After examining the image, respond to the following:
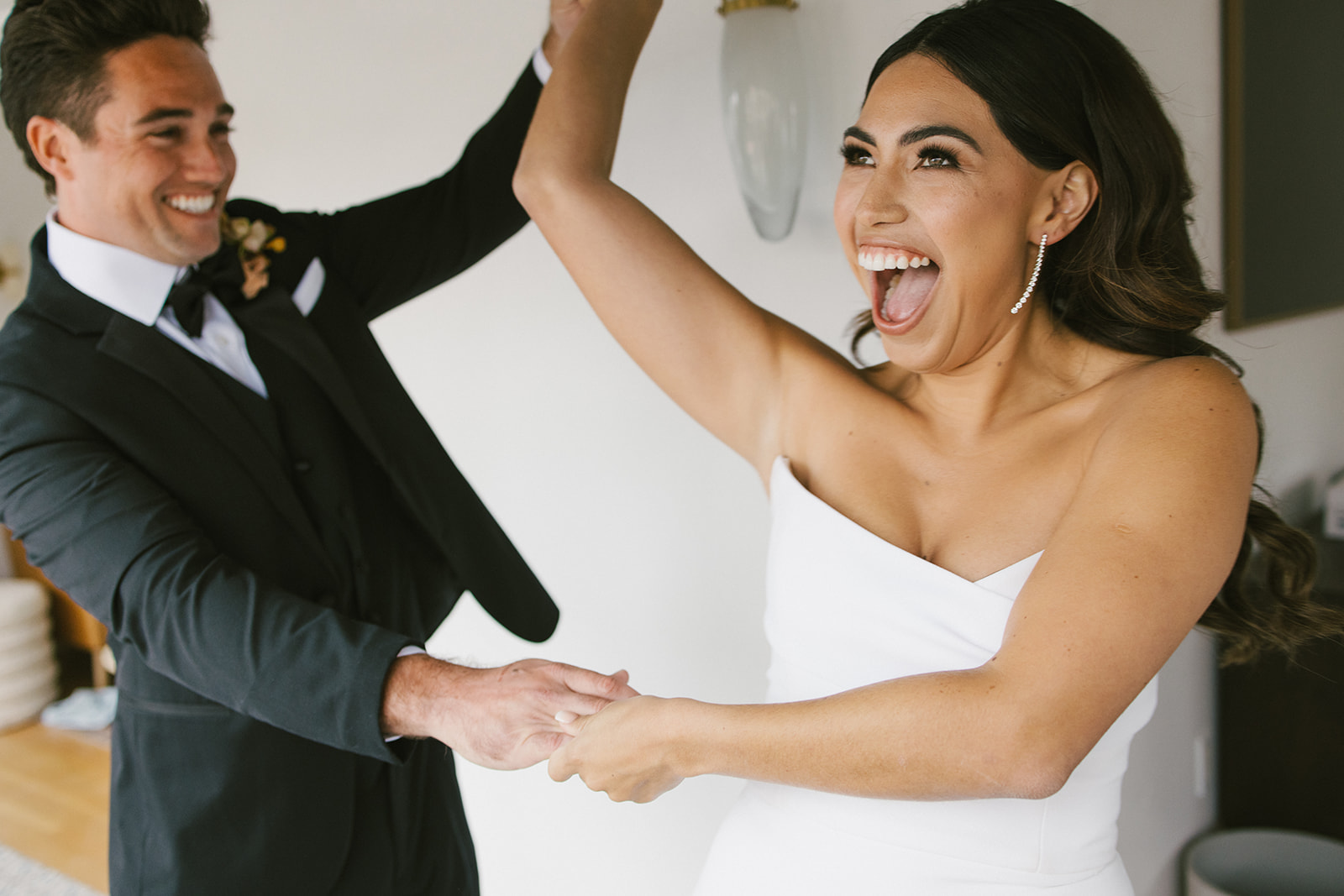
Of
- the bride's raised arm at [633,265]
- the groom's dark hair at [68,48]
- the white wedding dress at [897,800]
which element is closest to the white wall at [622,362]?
the bride's raised arm at [633,265]

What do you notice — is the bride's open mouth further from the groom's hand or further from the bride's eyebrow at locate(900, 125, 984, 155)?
the groom's hand

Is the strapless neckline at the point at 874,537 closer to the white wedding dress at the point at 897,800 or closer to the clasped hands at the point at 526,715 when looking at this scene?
the white wedding dress at the point at 897,800

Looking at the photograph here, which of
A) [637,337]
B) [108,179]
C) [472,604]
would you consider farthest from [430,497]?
[472,604]

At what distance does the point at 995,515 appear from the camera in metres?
1.26

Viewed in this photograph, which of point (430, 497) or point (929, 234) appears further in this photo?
point (430, 497)

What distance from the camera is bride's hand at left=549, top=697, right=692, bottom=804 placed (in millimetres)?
1136

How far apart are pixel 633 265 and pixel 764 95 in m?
0.57

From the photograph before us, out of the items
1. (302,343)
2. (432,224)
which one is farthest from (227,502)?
(432,224)

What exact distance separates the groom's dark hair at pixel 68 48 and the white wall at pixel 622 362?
1050 mm

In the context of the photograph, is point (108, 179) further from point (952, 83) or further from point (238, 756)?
point (952, 83)

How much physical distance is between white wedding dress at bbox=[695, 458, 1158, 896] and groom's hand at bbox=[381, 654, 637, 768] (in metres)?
0.27

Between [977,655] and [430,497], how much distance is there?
886 mm

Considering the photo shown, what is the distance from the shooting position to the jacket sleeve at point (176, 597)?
1268 mm

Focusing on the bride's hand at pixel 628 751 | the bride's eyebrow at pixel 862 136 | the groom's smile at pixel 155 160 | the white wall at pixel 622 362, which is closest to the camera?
the bride's hand at pixel 628 751
